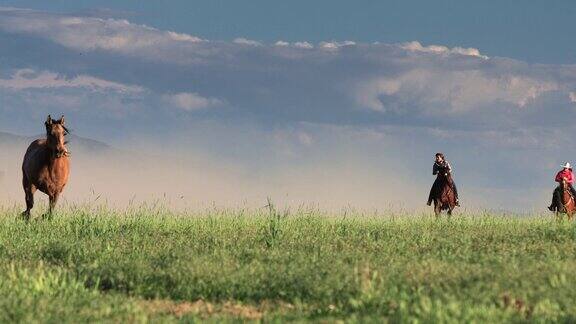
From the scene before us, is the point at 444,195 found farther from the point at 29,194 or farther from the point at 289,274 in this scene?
the point at 289,274

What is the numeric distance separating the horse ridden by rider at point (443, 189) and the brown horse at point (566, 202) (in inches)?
119

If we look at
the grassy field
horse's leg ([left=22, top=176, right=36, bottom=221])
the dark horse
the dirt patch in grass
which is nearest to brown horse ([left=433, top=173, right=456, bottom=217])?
the dark horse

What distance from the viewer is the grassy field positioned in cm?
1012

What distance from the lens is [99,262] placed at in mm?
14219

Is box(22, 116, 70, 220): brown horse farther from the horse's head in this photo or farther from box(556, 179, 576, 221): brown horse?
box(556, 179, 576, 221): brown horse

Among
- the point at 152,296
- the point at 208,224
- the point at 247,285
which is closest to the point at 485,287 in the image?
the point at 247,285

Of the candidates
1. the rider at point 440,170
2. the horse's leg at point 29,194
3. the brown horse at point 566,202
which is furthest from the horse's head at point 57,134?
the brown horse at point 566,202

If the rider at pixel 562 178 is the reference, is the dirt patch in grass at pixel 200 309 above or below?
below

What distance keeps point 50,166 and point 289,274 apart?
1326 cm

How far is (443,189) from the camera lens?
28688 mm

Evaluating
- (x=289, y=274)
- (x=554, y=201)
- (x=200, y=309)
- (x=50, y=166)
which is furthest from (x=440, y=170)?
(x=200, y=309)

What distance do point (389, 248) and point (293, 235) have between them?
2.55m

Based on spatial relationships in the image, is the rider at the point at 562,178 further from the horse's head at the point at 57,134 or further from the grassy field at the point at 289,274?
the horse's head at the point at 57,134

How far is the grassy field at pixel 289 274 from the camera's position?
10117mm
